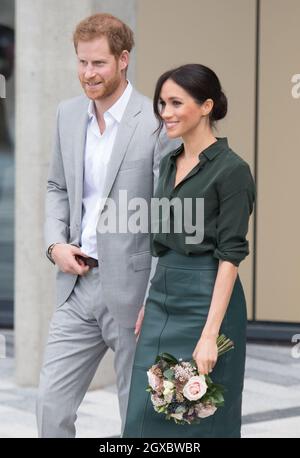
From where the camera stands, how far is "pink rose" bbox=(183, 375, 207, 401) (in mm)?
3885

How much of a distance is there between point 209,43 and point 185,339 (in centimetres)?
538

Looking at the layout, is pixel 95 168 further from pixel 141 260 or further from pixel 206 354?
pixel 206 354

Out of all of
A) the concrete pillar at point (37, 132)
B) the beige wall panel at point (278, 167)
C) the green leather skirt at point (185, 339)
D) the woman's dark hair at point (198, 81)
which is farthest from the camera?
the beige wall panel at point (278, 167)

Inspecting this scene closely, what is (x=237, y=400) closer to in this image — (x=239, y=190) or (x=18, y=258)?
(x=239, y=190)

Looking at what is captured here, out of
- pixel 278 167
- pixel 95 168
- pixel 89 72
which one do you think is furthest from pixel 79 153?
pixel 278 167

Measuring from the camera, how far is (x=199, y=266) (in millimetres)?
4039

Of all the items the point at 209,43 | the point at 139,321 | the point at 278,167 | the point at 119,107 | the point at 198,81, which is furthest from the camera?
the point at 278,167

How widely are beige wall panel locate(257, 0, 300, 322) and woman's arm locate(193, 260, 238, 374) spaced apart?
5248 mm
